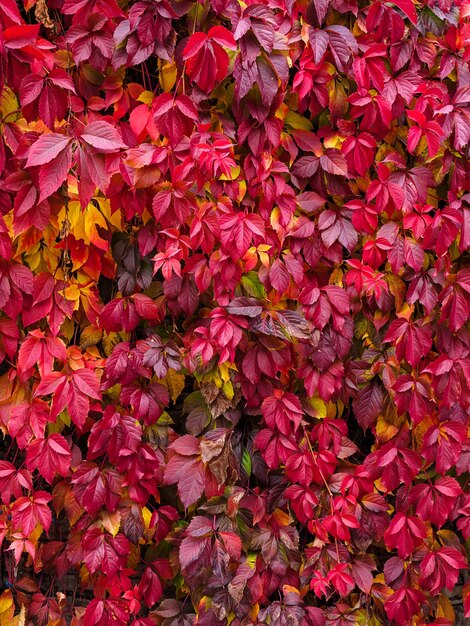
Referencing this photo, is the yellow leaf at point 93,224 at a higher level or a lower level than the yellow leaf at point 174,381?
higher

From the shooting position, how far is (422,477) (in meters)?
1.94

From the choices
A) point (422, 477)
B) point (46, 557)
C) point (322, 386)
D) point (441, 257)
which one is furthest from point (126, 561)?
point (441, 257)

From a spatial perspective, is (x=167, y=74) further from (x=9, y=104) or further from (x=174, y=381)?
(x=174, y=381)

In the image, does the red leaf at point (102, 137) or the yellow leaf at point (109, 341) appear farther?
the yellow leaf at point (109, 341)

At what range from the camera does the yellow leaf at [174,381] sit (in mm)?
1818

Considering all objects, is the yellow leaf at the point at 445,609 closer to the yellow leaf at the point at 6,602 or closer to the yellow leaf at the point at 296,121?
the yellow leaf at the point at 6,602

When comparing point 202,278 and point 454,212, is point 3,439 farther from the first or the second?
point 454,212

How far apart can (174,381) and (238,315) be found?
27 centimetres

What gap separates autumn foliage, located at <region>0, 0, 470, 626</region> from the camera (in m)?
1.65

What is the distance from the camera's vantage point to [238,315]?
169 centimetres

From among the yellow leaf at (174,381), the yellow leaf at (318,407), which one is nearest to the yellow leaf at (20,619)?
the yellow leaf at (174,381)

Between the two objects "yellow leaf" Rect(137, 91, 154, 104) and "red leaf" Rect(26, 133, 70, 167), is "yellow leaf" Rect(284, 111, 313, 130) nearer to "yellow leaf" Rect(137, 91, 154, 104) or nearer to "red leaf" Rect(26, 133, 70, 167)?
"yellow leaf" Rect(137, 91, 154, 104)

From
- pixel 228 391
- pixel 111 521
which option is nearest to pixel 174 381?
pixel 228 391

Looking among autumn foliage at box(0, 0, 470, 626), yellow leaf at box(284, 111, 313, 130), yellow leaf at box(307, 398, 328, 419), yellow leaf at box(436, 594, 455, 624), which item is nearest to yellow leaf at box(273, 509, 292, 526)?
autumn foliage at box(0, 0, 470, 626)
